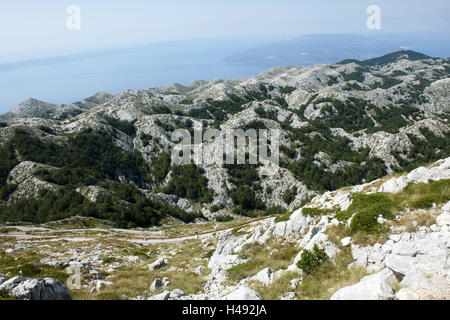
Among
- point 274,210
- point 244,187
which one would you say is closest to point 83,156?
point 244,187

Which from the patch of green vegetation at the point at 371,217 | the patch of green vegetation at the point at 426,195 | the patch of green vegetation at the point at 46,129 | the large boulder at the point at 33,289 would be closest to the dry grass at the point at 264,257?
the patch of green vegetation at the point at 371,217

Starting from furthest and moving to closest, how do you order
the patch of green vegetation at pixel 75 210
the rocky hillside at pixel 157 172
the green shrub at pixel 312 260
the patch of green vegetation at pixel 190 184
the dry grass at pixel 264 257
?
1. the patch of green vegetation at pixel 190 184
2. the rocky hillside at pixel 157 172
3. the patch of green vegetation at pixel 75 210
4. the dry grass at pixel 264 257
5. the green shrub at pixel 312 260

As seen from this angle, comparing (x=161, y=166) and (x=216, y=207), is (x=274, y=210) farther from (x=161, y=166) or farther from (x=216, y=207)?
(x=161, y=166)

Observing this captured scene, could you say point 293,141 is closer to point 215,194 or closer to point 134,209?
point 215,194

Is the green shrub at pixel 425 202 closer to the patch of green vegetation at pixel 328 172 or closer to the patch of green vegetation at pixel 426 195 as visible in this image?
the patch of green vegetation at pixel 426 195

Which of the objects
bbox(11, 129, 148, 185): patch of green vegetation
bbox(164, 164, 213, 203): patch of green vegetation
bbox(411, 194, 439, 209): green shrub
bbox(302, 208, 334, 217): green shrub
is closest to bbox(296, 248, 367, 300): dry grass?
bbox(411, 194, 439, 209): green shrub
